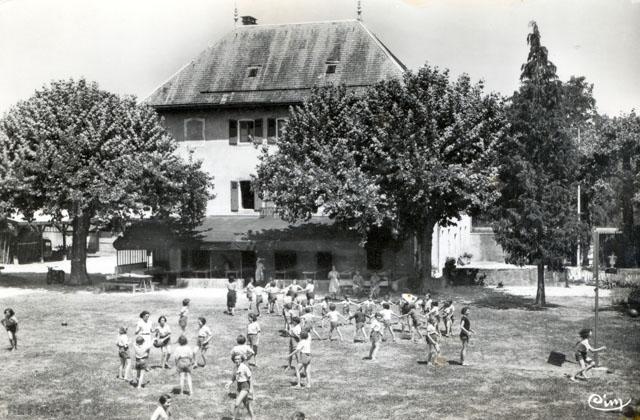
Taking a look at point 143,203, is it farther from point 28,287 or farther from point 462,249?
point 462,249

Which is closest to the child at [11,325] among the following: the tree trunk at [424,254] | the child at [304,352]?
the child at [304,352]

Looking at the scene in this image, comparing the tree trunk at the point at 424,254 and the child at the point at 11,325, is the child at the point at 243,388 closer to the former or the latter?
the child at the point at 11,325

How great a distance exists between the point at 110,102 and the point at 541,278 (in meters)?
24.6

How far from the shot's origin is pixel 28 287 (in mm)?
37844

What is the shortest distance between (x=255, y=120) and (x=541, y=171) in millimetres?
18179

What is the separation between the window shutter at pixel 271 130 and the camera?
41.4m

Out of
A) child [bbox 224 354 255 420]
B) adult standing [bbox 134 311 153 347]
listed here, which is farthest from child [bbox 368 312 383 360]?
adult standing [bbox 134 311 153 347]

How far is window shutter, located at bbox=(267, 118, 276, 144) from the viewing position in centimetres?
4138

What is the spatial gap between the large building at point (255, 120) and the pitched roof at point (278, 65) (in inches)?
2.7

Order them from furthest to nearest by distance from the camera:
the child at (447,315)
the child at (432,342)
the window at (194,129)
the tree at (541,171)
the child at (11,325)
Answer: the window at (194,129)
the tree at (541,171)
the child at (447,315)
the child at (11,325)
the child at (432,342)

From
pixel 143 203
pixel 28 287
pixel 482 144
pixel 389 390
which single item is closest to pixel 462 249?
pixel 482 144

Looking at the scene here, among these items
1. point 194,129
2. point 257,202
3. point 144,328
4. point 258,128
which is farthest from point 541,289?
point 194,129

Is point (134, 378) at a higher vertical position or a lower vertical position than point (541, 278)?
lower

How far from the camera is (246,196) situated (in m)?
42.6
